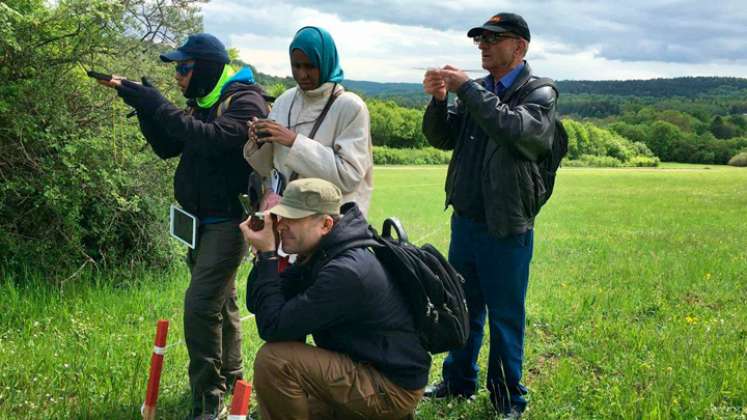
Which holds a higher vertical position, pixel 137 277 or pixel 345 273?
pixel 345 273

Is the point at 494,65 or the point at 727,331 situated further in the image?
the point at 727,331

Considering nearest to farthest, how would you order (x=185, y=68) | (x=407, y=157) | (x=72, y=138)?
1. (x=185, y=68)
2. (x=72, y=138)
3. (x=407, y=157)

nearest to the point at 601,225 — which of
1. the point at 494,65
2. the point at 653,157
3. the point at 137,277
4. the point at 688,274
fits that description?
the point at 688,274

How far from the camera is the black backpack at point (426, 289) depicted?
316 centimetres

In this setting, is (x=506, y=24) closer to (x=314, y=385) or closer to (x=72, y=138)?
(x=314, y=385)

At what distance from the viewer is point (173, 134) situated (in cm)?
384

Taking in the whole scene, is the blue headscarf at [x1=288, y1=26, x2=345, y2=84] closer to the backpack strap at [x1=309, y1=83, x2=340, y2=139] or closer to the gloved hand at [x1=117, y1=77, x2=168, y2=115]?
the backpack strap at [x1=309, y1=83, x2=340, y2=139]

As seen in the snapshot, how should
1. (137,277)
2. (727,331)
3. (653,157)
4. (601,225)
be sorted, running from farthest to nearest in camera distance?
(653,157) < (601,225) < (137,277) < (727,331)

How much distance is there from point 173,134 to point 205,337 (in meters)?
1.22

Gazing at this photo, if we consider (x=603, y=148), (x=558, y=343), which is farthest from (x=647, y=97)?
(x=558, y=343)

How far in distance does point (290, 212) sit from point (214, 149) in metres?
0.96

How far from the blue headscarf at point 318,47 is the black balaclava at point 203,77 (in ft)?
2.35

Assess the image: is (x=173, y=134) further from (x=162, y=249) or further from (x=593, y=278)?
(x=593, y=278)

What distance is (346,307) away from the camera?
301cm
